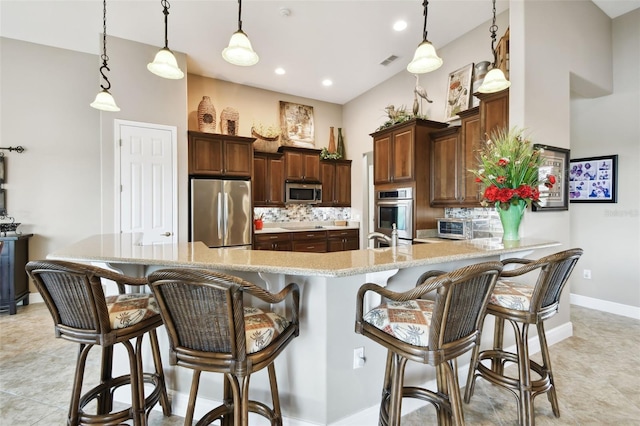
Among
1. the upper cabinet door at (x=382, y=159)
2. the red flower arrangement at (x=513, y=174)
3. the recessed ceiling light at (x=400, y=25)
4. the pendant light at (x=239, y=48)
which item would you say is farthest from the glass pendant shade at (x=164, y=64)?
the upper cabinet door at (x=382, y=159)

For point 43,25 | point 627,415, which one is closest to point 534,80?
point 627,415

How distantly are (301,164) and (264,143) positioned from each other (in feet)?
2.56

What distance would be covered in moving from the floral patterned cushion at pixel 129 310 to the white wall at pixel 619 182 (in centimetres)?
498

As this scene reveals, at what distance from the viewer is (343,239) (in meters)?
5.78

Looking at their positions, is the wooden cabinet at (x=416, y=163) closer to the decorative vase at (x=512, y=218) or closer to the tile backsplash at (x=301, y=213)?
the decorative vase at (x=512, y=218)

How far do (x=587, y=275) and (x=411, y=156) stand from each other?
2.83 metres

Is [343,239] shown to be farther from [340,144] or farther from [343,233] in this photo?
[340,144]

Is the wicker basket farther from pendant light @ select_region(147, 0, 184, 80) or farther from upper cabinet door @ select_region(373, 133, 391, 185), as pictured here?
pendant light @ select_region(147, 0, 184, 80)

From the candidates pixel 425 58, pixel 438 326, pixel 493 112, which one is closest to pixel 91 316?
pixel 438 326

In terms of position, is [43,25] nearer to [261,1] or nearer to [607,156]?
[261,1]

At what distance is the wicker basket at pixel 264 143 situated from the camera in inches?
214

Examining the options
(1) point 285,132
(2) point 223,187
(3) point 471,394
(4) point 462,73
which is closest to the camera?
(3) point 471,394

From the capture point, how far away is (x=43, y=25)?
3576 millimetres

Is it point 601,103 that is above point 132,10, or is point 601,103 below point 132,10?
below
